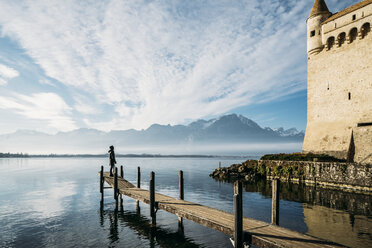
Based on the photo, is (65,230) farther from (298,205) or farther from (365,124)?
(365,124)

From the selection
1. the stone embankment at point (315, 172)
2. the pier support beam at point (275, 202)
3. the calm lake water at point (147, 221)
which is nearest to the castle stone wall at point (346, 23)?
the stone embankment at point (315, 172)

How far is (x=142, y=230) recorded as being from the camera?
1345 cm

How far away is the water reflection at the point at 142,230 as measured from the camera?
11.5 metres

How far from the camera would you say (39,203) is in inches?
861

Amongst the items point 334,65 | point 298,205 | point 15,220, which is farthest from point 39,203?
point 334,65

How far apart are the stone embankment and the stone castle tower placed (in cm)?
369

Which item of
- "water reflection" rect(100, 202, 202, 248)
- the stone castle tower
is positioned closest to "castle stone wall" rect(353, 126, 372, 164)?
the stone castle tower

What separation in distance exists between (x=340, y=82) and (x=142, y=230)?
29.9 m

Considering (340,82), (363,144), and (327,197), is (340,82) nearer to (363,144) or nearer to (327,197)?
(363,144)

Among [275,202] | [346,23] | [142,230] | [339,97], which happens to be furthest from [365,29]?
[142,230]

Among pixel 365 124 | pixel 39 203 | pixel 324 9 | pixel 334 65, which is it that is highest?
pixel 324 9

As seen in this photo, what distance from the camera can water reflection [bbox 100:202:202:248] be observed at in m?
11.5

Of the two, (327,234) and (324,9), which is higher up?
(324,9)

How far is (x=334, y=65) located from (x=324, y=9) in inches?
331
